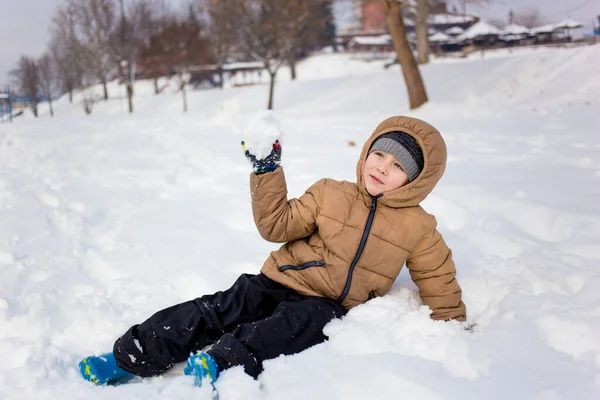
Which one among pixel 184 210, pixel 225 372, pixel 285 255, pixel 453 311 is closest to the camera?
pixel 225 372

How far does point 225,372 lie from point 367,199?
0.89 metres

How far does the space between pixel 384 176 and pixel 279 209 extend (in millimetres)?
456

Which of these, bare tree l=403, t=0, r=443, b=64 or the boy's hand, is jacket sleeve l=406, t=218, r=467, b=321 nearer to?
the boy's hand

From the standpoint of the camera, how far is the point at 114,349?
1836 mm

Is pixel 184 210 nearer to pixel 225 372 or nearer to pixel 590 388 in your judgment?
pixel 225 372

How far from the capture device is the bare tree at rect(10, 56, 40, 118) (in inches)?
1229

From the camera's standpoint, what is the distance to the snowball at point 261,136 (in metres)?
1.90

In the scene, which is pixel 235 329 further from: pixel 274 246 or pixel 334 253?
pixel 274 246

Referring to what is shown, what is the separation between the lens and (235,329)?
5.96ft

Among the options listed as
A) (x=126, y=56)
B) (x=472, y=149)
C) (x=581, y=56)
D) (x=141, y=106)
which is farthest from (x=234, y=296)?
(x=141, y=106)

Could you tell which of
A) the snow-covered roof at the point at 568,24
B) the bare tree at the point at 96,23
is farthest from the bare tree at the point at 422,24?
the bare tree at the point at 96,23

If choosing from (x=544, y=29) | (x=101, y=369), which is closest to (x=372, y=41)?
(x=544, y=29)

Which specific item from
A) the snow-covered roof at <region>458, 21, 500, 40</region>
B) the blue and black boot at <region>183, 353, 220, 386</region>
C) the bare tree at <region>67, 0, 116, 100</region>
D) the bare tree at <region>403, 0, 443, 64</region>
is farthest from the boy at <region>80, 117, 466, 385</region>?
the snow-covered roof at <region>458, 21, 500, 40</region>

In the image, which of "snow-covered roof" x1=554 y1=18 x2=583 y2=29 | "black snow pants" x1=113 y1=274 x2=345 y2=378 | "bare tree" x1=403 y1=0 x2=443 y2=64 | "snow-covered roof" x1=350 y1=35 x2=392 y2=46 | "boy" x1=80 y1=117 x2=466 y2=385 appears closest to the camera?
"black snow pants" x1=113 y1=274 x2=345 y2=378
